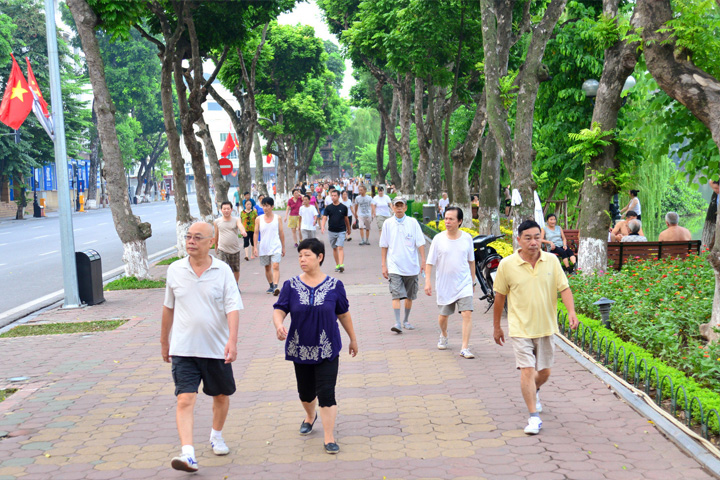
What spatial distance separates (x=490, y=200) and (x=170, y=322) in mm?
14494

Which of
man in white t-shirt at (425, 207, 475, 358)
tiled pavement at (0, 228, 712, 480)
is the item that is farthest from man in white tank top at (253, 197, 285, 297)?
man in white t-shirt at (425, 207, 475, 358)

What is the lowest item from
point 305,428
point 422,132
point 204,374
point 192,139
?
point 305,428

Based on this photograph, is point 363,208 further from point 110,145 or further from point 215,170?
point 110,145

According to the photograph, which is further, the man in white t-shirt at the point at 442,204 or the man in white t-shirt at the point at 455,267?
the man in white t-shirt at the point at 442,204

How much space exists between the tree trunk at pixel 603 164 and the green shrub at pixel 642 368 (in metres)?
2.73

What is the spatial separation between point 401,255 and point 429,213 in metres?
18.4

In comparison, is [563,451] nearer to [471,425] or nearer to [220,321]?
[471,425]

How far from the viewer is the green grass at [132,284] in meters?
14.6

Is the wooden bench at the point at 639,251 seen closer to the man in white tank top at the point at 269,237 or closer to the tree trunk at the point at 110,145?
the man in white tank top at the point at 269,237

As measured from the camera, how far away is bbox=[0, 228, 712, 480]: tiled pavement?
515cm

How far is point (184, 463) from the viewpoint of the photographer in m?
4.86

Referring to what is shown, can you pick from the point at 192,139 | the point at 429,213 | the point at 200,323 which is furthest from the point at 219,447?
the point at 429,213

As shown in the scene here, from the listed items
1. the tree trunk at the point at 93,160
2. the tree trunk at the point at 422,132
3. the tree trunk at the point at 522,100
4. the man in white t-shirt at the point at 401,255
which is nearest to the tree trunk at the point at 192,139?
the tree trunk at the point at 522,100

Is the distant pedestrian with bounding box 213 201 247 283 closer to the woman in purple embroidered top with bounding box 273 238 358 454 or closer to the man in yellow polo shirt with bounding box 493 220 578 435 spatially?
the woman in purple embroidered top with bounding box 273 238 358 454
